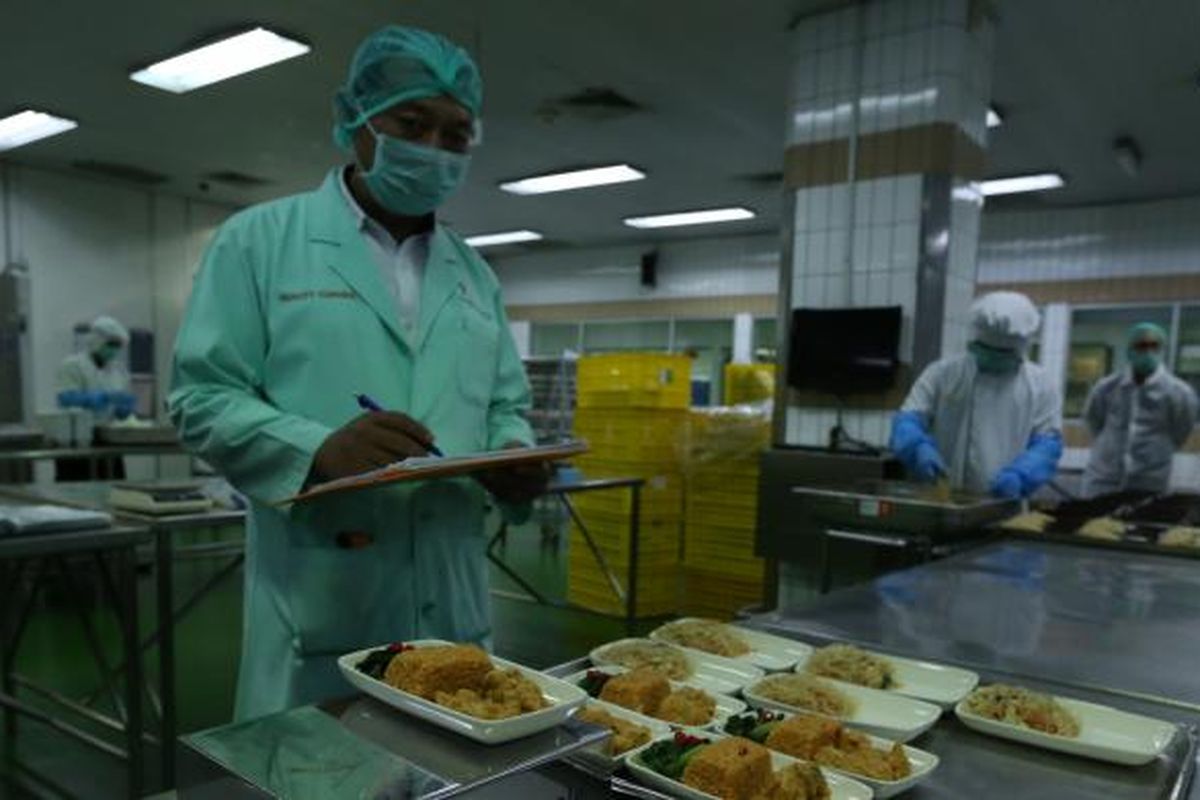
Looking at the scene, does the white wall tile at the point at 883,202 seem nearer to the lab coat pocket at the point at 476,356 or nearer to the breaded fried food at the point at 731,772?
the lab coat pocket at the point at 476,356

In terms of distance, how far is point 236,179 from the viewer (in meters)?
6.86

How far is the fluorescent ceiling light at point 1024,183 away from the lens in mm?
5845

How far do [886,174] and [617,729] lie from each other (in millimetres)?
3175

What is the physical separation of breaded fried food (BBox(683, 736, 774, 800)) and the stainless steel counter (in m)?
0.60

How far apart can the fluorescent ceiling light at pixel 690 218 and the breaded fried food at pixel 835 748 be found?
6.79m

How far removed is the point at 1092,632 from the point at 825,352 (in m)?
2.22

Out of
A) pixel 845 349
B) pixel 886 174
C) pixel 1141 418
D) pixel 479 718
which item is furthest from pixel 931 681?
pixel 1141 418

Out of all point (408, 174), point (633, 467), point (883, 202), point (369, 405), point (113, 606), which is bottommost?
point (113, 606)

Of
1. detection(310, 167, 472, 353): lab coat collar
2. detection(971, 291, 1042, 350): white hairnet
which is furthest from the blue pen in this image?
detection(971, 291, 1042, 350): white hairnet

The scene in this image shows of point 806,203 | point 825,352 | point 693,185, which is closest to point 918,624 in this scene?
point 825,352

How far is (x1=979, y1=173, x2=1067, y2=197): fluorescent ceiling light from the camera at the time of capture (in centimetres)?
585

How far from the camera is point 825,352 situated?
3.53m

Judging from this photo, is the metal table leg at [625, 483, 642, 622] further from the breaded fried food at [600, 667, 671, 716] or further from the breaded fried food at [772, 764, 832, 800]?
the breaded fried food at [772, 764, 832, 800]

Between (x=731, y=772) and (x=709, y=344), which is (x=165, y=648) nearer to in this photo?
(x=731, y=772)
